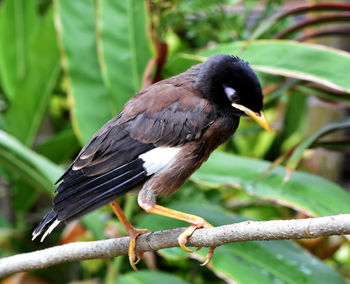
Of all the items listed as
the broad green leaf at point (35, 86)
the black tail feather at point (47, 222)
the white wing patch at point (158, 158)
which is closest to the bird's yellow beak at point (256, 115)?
the white wing patch at point (158, 158)

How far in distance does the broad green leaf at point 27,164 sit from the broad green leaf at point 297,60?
0.60 metres

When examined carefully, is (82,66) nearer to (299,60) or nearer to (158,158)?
(299,60)

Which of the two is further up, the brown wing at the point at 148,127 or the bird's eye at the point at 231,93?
the bird's eye at the point at 231,93

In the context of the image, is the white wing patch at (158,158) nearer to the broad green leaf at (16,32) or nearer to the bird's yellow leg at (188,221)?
the bird's yellow leg at (188,221)

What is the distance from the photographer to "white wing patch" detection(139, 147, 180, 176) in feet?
4.08

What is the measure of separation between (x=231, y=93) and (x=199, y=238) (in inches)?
12.3

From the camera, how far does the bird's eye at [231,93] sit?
1.16 m

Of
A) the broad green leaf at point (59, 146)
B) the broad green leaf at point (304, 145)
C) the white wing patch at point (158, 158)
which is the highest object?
the white wing patch at point (158, 158)

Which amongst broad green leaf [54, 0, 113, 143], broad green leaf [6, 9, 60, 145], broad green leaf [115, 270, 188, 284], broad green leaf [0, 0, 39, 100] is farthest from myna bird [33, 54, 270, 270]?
broad green leaf [0, 0, 39, 100]

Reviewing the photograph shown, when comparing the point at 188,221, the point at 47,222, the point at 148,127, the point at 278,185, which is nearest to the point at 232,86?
the point at 148,127

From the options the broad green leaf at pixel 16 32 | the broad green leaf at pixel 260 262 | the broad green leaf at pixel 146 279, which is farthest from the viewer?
the broad green leaf at pixel 16 32

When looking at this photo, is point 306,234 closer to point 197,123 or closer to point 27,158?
point 197,123

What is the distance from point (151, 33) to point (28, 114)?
2.75 feet

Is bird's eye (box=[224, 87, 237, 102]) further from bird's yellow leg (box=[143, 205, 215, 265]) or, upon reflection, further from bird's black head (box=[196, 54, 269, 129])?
bird's yellow leg (box=[143, 205, 215, 265])
